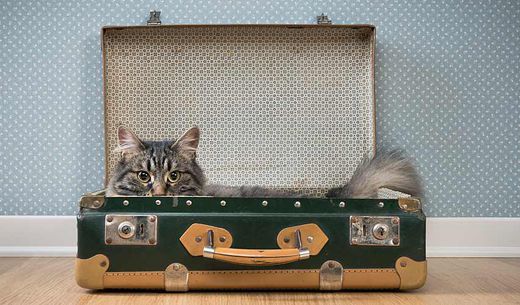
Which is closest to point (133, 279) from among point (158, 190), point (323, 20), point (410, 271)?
point (158, 190)

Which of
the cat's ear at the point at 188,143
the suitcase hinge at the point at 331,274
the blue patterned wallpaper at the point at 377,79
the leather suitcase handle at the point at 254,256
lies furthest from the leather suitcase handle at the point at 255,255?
the blue patterned wallpaper at the point at 377,79

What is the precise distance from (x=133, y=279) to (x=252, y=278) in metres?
0.31

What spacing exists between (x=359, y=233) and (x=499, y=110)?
0.96 meters

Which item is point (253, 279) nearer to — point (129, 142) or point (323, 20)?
point (129, 142)

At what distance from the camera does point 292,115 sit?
6.21ft

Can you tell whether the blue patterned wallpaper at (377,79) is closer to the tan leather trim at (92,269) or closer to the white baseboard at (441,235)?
the white baseboard at (441,235)

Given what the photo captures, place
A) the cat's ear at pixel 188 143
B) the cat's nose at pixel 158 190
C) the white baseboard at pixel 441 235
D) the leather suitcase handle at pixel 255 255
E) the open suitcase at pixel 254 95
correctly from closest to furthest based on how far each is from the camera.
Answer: the leather suitcase handle at pixel 255 255 < the cat's nose at pixel 158 190 < the cat's ear at pixel 188 143 < the open suitcase at pixel 254 95 < the white baseboard at pixel 441 235

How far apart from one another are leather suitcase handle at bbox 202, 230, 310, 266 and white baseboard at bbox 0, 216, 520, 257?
2.94 feet

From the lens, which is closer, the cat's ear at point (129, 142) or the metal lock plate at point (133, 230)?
the metal lock plate at point (133, 230)

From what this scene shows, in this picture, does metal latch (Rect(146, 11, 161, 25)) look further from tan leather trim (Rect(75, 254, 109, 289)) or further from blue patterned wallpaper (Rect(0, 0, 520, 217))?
tan leather trim (Rect(75, 254, 109, 289))

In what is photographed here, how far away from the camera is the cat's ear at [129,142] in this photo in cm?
155

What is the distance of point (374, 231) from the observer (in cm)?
137

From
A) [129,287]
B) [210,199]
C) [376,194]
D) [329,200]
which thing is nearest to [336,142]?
[376,194]

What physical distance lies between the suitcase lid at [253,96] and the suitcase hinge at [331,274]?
55 centimetres
